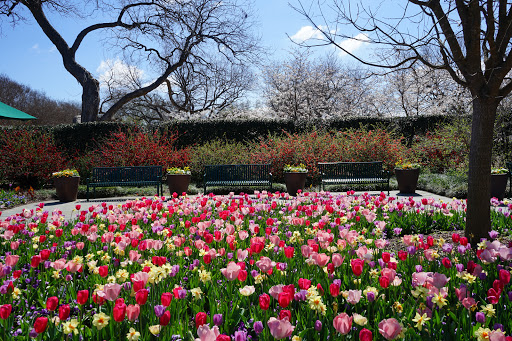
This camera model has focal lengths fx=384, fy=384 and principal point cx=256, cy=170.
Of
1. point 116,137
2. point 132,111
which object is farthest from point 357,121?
point 132,111

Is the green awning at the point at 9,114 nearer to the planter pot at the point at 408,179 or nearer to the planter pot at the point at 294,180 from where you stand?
the planter pot at the point at 294,180

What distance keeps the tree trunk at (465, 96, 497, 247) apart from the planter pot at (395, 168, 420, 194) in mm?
6177

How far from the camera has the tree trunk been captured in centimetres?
382

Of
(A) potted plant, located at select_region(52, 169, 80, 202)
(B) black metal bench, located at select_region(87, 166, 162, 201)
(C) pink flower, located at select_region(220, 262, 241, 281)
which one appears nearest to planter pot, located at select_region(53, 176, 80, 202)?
(A) potted plant, located at select_region(52, 169, 80, 202)

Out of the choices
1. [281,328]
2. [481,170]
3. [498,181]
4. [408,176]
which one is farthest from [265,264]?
[408,176]

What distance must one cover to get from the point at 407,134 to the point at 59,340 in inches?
714

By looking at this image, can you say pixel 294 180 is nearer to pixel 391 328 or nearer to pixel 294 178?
pixel 294 178

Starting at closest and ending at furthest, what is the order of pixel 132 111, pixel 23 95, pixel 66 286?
pixel 66 286 → pixel 132 111 → pixel 23 95

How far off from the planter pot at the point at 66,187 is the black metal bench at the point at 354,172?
20.7 ft

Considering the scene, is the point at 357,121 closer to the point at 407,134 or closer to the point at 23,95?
the point at 407,134

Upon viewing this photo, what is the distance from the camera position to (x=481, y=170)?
12.6ft

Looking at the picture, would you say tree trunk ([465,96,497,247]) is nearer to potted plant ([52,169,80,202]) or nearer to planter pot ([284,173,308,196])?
planter pot ([284,173,308,196])

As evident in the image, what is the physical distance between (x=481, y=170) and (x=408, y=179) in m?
6.26

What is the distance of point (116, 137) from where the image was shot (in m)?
15.1
